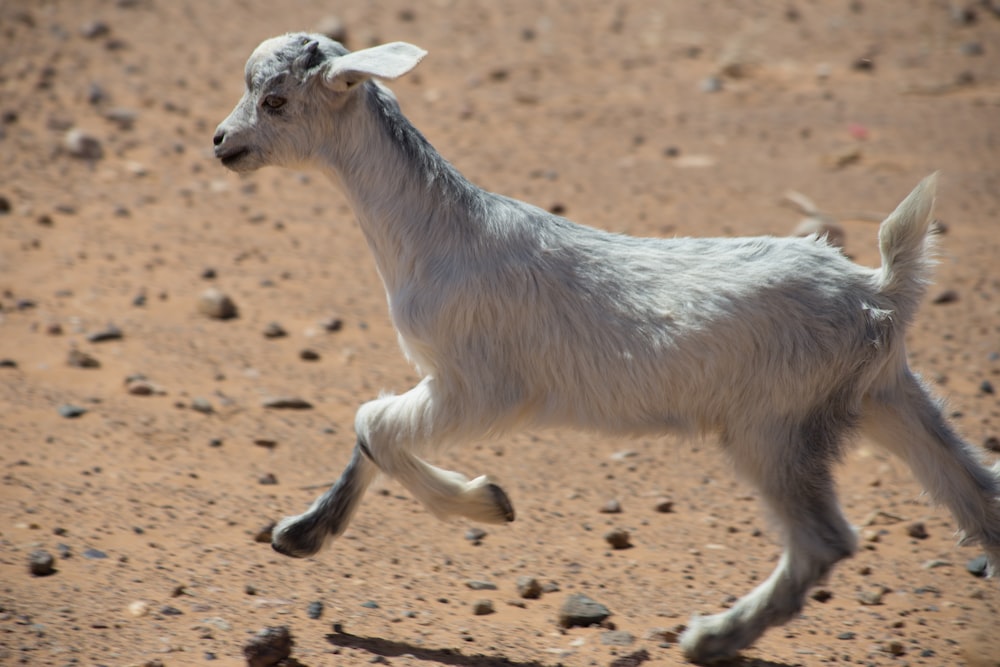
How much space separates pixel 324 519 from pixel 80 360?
8.58 ft

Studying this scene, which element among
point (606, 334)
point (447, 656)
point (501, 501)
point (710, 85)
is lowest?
point (447, 656)

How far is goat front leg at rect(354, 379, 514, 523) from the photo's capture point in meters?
4.57

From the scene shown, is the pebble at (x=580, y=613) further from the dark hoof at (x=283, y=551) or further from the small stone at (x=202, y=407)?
the small stone at (x=202, y=407)

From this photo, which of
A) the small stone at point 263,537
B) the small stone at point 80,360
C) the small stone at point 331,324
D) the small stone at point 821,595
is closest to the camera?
the small stone at point 821,595

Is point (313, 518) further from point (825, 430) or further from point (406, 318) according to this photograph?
point (825, 430)

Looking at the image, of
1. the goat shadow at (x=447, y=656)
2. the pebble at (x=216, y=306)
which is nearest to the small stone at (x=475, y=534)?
the goat shadow at (x=447, y=656)

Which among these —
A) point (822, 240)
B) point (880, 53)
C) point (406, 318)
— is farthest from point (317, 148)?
point (880, 53)

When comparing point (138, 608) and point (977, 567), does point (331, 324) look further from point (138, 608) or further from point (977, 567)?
point (977, 567)

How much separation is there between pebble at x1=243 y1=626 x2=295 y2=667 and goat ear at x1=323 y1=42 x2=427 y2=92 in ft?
6.76

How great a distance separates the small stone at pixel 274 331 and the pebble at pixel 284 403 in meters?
0.85

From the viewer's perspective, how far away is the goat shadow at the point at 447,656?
14.3 ft

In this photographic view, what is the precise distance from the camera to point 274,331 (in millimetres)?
7273

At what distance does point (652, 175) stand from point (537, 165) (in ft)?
3.25

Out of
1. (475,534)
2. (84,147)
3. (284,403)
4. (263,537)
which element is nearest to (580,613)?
(475,534)
